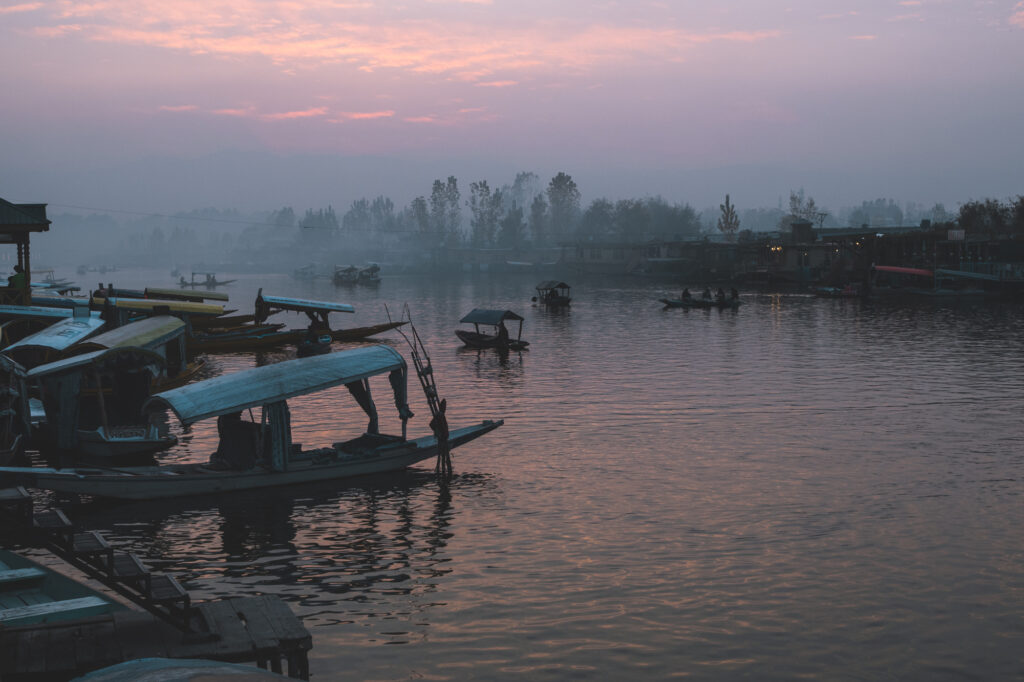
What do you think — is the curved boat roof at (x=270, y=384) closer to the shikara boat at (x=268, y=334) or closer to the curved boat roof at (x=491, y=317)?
the curved boat roof at (x=491, y=317)

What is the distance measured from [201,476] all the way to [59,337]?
15467 mm

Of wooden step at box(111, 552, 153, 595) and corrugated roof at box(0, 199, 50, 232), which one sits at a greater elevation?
corrugated roof at box(0, 199, 50, 232)

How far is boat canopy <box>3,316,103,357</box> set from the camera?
32469 mm

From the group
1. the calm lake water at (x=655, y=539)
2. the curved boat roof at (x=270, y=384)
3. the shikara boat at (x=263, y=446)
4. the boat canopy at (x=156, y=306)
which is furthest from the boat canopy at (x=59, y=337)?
the curved boat roof at (x=270, y=384)

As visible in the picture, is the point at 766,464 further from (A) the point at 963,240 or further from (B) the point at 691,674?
(A) the point at 963,240

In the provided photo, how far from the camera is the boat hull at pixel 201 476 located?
2100 centimetres

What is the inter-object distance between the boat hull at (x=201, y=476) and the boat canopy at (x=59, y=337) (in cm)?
1157

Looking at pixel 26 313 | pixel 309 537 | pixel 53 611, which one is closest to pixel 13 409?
pixel 309 537

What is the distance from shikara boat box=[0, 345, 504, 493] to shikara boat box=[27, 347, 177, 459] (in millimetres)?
3003

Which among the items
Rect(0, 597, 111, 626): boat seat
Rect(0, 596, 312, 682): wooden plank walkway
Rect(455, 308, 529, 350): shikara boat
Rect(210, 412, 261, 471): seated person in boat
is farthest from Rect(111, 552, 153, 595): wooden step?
Rect(455, 308, 529, 350): shikara boat

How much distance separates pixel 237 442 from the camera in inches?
918

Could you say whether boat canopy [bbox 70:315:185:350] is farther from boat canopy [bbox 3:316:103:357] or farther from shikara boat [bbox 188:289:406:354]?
shikara boat [bbox 188:289:406:354]

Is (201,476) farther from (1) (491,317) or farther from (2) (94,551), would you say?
(1) (491,317)

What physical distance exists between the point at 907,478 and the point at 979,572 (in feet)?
23.1
